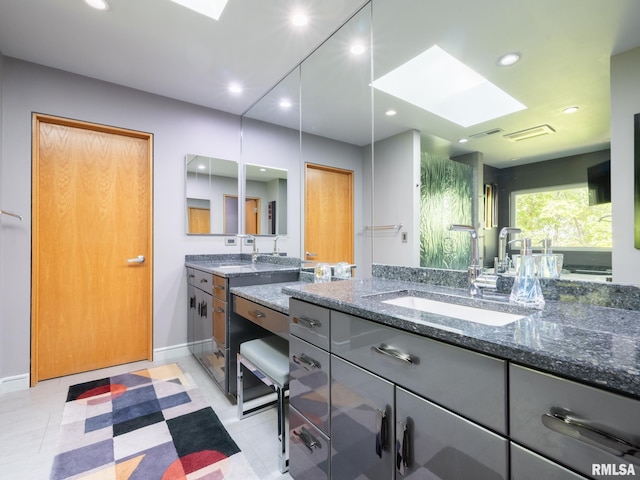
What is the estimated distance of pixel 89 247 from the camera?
256cm

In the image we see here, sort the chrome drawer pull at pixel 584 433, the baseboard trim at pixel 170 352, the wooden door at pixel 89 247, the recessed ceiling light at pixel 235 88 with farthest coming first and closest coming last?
the baseboard trim at pixel 170 352, the recessed ceiling light at pixel 235 88, the wooden door at pixel 89 247, the chrome drawer pull at pixel 584 433

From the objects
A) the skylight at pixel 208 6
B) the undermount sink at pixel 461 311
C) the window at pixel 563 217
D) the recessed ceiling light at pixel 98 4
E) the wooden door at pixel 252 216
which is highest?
the skylight at pixel 208 6

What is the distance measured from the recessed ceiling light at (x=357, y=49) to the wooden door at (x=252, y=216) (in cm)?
Result: 168

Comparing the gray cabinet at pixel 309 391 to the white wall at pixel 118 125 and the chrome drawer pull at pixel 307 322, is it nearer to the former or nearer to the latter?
the chrome drawer pull at pixel 307 322

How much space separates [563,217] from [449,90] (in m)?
0.78

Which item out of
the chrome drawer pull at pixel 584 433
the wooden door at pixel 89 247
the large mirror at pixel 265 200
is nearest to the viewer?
the chrome drawer pull at pixel 584 433

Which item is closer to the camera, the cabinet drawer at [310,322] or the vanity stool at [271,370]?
the cabinet drawer at [310,322]

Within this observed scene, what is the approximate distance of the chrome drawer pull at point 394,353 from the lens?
80 centimetres

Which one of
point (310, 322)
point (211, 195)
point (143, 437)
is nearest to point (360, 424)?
point (310, 322)

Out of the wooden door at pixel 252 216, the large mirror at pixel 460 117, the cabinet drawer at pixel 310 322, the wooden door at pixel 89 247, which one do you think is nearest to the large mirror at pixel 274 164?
the wooden door at pixel 252 216

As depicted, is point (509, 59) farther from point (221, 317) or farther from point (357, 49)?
point (221, 317)

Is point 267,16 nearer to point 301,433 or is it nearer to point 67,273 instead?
point 301,433

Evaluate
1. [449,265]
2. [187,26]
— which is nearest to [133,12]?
[187,26]

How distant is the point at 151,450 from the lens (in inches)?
61.9
